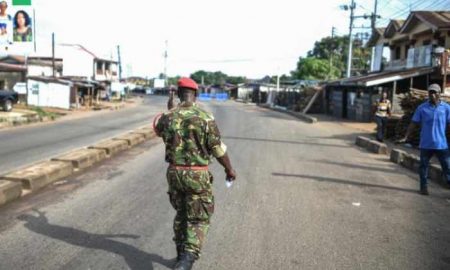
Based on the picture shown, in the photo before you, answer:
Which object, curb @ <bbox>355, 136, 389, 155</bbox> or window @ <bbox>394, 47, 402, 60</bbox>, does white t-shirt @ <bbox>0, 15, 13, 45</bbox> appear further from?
window @ <bbox>394, 47, 402, 60</bbox>

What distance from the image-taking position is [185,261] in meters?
4.52

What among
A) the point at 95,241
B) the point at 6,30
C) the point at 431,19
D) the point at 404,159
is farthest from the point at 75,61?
the point at 95,241

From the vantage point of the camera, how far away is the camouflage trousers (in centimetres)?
455

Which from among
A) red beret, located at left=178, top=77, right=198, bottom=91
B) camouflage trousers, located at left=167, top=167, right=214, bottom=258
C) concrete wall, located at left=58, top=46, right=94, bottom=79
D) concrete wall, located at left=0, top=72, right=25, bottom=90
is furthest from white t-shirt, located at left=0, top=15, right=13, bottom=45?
concrete wall, located at left=58, top=46, right=94, bottom=79

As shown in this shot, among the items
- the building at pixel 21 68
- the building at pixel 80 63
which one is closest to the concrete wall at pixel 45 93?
the building at pixel 21 68

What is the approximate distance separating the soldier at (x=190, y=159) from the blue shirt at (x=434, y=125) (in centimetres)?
520

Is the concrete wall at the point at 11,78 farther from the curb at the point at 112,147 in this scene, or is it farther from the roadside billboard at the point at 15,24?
the curb at the point at 112,147

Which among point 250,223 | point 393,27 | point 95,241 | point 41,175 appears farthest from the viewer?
point 393,27

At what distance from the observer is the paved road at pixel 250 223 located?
5.23m

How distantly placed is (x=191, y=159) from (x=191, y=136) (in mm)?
197

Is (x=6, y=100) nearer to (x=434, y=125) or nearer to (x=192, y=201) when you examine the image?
(x=434, y=125)

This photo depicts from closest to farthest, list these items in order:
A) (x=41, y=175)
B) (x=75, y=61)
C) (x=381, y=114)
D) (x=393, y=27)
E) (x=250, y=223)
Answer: (x=250, y=223) < (x=41, y=175) < (x=381, y=114) < (x=393, y=27) < (x=75, y=61)

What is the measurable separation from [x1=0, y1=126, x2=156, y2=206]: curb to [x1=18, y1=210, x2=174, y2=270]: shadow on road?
45.3 inches

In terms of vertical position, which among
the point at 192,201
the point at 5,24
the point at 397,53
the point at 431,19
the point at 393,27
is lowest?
the point at 192,201
